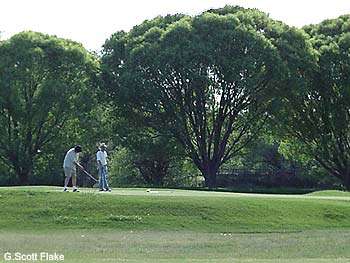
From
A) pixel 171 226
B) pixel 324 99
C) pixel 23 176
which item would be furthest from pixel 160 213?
pixel 23 176

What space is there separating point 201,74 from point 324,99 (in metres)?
10.7

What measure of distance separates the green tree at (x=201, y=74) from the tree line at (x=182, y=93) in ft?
0.31

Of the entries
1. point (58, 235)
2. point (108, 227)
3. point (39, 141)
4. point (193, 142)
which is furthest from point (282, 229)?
point (39, 141)

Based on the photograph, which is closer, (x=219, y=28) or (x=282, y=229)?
(x=282, y=229)

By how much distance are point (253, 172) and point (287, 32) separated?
16.7 meters

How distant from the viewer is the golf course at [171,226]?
64.6ft

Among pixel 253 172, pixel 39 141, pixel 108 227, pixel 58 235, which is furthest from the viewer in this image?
pixel 253 172

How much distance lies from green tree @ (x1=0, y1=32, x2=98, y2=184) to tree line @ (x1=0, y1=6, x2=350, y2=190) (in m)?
0.08

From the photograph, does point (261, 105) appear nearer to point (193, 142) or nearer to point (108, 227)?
point (193, 142)

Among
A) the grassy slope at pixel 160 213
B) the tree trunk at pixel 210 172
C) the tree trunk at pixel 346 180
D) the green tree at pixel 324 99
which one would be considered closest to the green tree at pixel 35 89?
the tree trunk at pixel 210 172

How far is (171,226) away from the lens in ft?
85.2

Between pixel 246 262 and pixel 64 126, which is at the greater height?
pixel 64 126

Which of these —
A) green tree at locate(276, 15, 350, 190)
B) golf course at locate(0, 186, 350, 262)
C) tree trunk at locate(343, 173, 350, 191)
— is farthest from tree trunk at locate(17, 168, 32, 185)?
golf course at locate(0, 186, 350, 262)

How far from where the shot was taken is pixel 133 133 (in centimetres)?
6109
